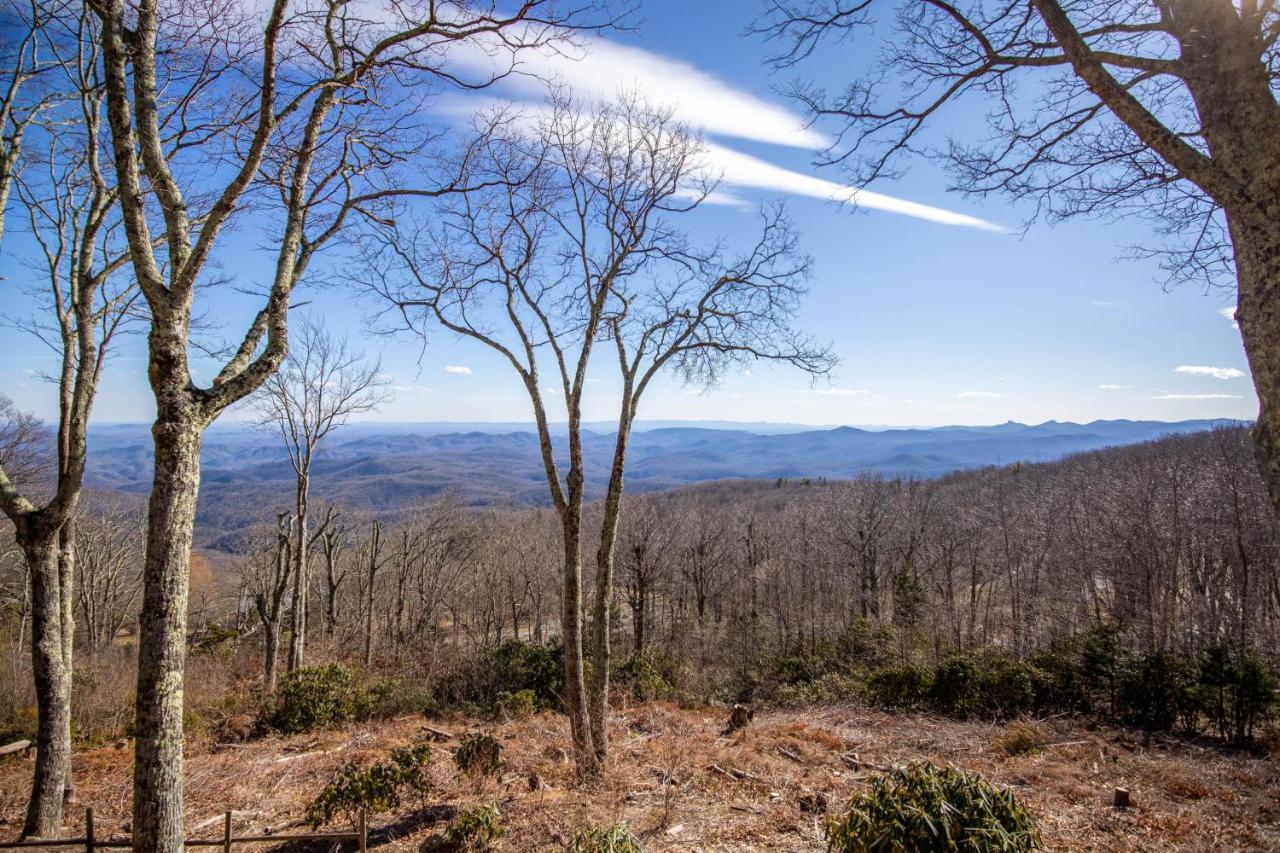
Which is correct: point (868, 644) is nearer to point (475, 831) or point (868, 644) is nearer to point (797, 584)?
point (475, 831)

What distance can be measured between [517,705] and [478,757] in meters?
5.29

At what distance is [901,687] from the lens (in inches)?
506

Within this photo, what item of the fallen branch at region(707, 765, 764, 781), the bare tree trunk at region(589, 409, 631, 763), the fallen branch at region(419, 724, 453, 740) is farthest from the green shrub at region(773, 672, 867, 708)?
the bare tree trunk at region(589, 409, 631, 763)

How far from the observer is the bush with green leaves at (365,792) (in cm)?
554

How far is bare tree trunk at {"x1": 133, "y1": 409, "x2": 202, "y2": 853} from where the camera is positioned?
9.94ft

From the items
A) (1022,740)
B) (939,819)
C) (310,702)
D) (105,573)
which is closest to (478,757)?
(939,819)

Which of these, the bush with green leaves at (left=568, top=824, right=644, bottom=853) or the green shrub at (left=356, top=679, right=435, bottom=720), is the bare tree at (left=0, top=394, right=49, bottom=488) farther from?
the bush with green leaves at (left=568, top=824, right=644, bottom=853)

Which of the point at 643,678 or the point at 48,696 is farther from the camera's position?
the point at 643,678

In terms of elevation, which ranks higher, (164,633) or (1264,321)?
(1264,321)

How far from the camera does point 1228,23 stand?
250 centimetres

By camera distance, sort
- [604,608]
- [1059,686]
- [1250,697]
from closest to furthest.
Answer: [604,608], [1250,697], [1059,686]

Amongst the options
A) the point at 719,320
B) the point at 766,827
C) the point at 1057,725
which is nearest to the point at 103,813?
the point at 766,827

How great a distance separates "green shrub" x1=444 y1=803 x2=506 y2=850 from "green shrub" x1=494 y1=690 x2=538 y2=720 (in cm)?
716

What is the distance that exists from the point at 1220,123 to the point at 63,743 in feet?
32.6
